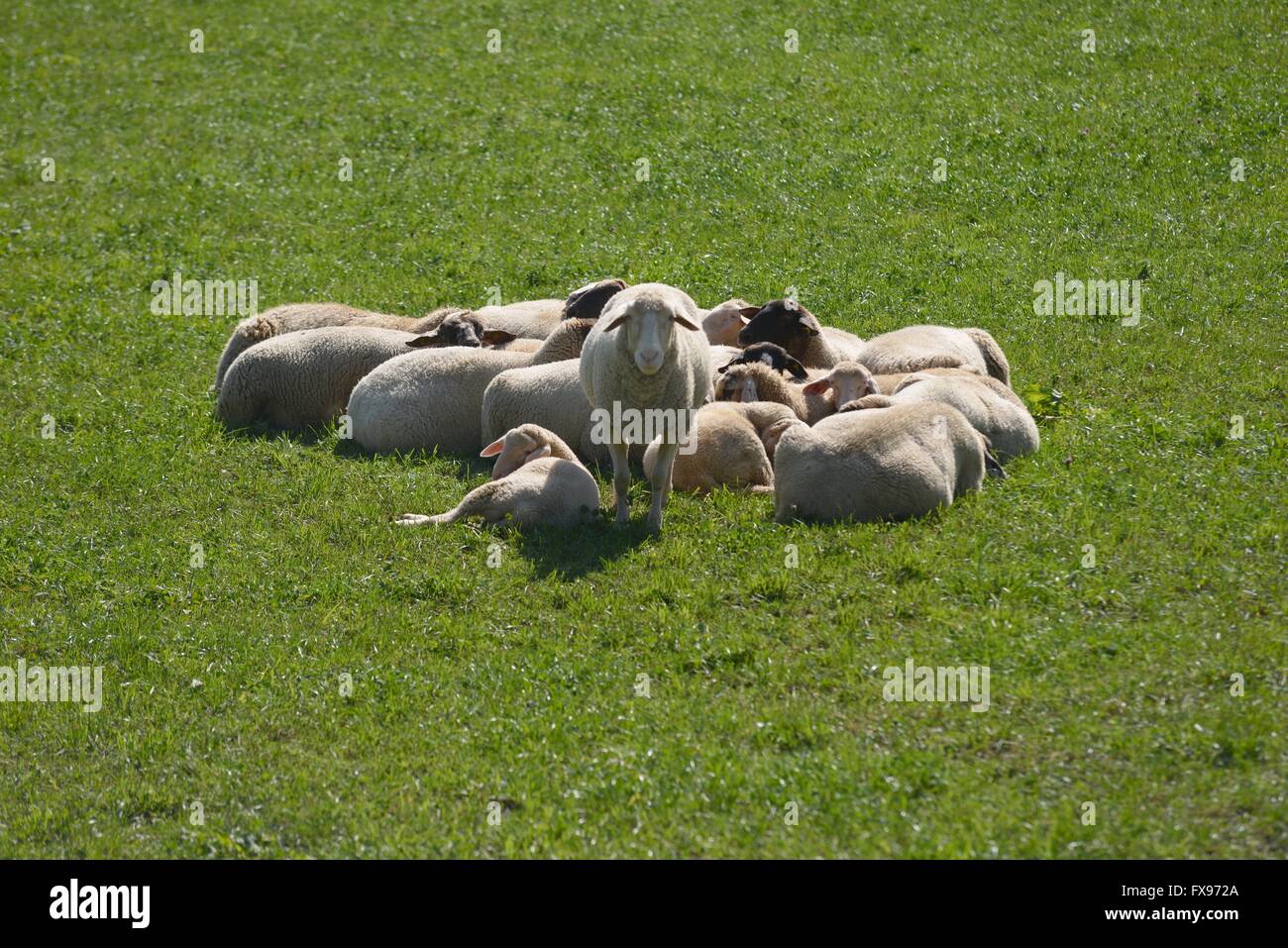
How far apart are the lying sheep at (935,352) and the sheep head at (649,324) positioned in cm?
281

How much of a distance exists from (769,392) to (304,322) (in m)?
5.06

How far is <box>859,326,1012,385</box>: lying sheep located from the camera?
448 inches

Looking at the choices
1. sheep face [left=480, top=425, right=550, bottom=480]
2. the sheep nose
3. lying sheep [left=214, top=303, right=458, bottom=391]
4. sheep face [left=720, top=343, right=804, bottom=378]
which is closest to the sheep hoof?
sheep face [left=480, top=425, right=550, bottom=480]

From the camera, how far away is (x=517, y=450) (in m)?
10.1

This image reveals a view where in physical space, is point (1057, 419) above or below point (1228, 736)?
above

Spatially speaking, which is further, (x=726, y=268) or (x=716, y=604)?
(x=726, y=268)

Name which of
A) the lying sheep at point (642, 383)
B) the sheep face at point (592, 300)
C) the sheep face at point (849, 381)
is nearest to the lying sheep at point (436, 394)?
the sheep face at point (592, 300)

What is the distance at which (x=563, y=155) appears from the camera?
19.1m

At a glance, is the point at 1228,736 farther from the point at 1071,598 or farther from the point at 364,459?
the point at 364,459

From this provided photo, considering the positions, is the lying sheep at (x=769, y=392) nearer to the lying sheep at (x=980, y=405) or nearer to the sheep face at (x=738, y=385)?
the sheep face at (x=738, y=385)

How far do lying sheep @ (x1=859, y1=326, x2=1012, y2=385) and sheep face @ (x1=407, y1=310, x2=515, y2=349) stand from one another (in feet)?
10.6

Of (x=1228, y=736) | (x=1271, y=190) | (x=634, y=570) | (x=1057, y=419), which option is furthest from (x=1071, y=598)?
(x=1271, y=190)

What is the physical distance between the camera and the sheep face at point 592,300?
1212 centimetres

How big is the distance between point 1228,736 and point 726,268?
Result: 9.92 metres
